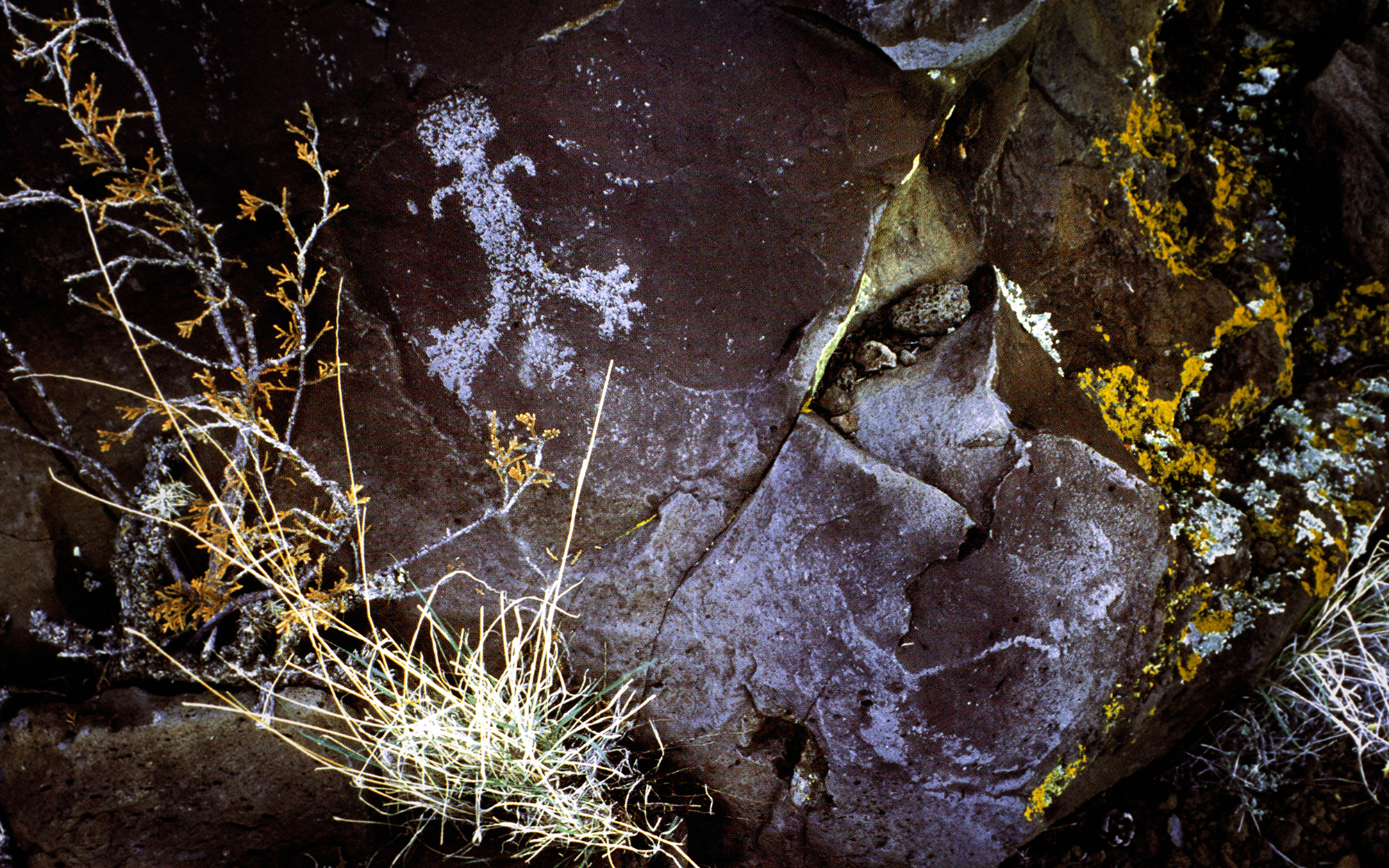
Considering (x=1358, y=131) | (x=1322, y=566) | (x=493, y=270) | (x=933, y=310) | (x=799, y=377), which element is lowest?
(x=1322, y=566)

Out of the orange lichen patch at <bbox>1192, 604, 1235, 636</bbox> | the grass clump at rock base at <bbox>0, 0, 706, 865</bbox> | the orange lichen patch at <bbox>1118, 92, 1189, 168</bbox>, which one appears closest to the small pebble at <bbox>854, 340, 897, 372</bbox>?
the grass clump at rock base at <bbox>0, 0, 706, 865</bbox>

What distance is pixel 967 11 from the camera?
1.52 metres

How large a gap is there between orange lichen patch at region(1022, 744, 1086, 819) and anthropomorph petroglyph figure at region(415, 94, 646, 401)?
145cm

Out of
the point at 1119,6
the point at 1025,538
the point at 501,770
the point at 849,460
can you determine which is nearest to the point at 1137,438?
the point at 1025,538

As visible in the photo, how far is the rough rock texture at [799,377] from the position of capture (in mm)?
1578

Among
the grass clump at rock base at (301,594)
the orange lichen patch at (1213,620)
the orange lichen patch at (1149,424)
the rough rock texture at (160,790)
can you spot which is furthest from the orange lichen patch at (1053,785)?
the rough rock texture at (160,790)

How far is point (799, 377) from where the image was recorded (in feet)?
5.53

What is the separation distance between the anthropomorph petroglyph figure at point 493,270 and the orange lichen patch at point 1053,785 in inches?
57.1

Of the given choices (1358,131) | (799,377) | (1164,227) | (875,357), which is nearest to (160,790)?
(799,377)

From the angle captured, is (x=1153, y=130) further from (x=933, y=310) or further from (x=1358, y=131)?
(x=933, y=310)

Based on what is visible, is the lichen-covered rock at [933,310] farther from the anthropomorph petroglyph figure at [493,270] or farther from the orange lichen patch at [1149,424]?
the anthropomorph petroglyph figure at [493,270]

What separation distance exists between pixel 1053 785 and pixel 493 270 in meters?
1.79

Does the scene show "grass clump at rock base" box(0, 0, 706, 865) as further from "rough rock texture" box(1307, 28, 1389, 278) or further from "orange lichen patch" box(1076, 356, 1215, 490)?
"rough rock texture" box(1307, 28, 1389, 278)

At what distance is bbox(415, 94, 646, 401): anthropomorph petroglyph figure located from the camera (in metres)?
1.59
